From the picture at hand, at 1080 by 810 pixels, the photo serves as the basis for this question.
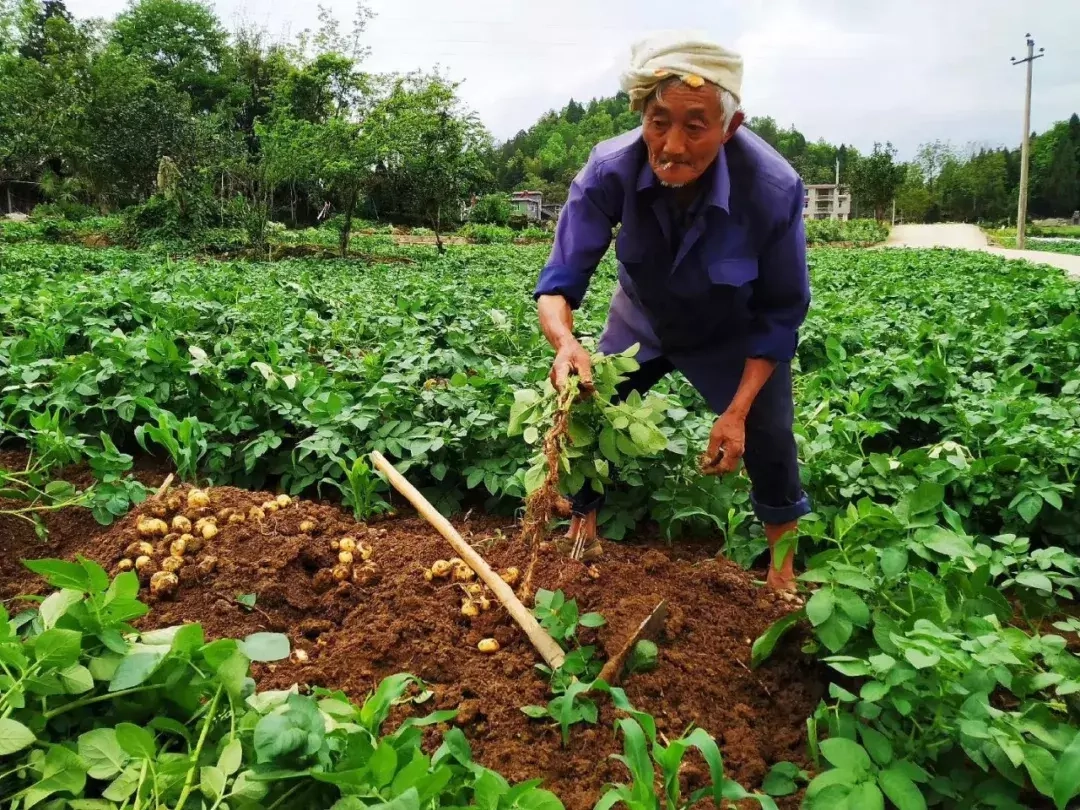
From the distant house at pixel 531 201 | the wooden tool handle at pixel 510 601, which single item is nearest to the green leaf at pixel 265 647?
the wooden tool handle at pixel 510 601

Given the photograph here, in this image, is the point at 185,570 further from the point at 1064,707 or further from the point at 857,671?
the point at 1064,707

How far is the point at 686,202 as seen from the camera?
91.0 inches

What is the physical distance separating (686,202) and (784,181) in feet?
0.94

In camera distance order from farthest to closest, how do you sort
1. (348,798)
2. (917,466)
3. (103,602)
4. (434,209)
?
(434,209), (917,466), (103,602), (348,798)

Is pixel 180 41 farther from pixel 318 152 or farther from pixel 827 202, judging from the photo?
pixel 827 202

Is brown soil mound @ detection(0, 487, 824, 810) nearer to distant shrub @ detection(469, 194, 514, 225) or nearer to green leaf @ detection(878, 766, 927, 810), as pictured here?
green leaf @ detection(878, 766, 927, 810)

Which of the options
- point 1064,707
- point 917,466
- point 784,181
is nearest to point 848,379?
point 917,466

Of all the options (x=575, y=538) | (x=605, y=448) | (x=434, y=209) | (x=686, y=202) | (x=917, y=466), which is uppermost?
(x=434, y=209)

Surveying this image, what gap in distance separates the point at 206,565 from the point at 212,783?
1.20 m

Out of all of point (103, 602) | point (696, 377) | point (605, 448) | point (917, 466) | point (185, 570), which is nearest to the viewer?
point (103, 602)

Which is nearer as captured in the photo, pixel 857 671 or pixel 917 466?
pixel 857 671

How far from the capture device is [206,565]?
95.5 inches

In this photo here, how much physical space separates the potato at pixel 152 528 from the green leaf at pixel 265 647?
120 centimetres

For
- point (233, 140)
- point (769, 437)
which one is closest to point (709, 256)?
point (769, 437)
